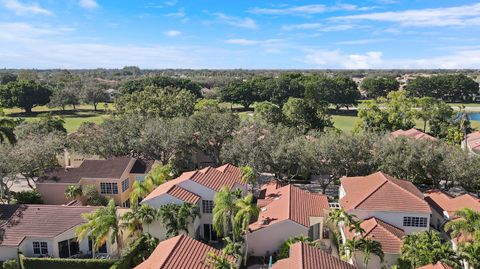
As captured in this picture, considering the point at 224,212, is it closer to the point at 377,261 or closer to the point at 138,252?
the point at 138,252

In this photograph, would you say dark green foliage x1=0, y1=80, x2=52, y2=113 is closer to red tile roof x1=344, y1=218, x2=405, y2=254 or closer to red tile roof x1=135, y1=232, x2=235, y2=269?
red tile roof x1=135, y1=232, x2=235, y2=269

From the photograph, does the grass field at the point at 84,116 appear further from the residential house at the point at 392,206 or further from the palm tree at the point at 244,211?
the palm tree at the point at 244,211

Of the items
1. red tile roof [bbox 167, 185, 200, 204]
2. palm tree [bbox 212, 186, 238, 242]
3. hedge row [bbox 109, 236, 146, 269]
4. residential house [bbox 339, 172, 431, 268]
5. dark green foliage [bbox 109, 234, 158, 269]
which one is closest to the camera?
hedge row [bbox 109, 236, 146, 269]

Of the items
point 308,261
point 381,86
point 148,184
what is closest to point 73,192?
point 148,184

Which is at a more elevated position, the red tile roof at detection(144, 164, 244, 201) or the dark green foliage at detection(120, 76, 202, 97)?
the dark green foliage at detection(120, 76, 202, 97)

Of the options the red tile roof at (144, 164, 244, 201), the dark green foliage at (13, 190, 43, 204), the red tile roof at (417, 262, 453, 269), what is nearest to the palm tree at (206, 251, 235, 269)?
the red tile roof at (144, 164, 244, 201)

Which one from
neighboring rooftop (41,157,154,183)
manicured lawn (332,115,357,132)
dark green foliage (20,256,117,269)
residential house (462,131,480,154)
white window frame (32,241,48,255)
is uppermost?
neighboring rooftop (41,157,154,183)
